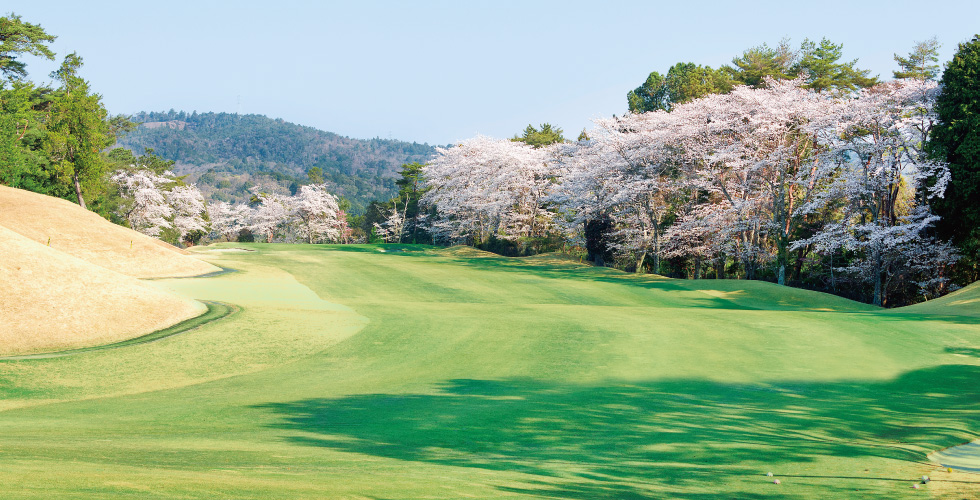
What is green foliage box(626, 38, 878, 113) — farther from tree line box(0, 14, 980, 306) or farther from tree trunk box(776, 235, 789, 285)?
tree trunk box(776, 235, 789, 285)

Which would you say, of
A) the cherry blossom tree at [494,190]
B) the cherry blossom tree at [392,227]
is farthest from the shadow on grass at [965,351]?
the cherry blossom tree at [392,227]

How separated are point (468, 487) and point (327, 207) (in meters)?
77.6

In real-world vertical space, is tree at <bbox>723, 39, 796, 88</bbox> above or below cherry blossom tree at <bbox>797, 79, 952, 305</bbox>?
Answer: above

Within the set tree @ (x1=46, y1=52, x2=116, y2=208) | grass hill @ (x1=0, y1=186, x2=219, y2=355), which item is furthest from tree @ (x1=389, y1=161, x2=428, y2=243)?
grass hill @ (x1=0, y1=186, x2=219, y2=355)

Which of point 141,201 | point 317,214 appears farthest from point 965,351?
point 317,214

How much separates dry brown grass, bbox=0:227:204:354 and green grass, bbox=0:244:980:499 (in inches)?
60.4

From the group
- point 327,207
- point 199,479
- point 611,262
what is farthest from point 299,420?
point 327,207

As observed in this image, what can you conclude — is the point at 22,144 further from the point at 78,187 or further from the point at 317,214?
the point at 317,214

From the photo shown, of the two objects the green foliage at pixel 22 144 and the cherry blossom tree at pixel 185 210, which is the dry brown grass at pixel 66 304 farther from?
the cherry blossom tree at pixel 185 210

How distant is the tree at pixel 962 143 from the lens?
26.5 m

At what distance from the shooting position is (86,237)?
1120 inches

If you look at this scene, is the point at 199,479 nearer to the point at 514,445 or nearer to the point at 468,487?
the point at 468,487

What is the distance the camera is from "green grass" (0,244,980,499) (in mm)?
5762

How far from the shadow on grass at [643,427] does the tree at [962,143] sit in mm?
19075
